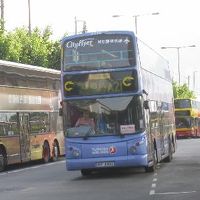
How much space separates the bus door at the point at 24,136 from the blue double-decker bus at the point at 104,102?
25.8 feet

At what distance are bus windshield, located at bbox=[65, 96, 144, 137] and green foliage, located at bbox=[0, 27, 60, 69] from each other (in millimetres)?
20972

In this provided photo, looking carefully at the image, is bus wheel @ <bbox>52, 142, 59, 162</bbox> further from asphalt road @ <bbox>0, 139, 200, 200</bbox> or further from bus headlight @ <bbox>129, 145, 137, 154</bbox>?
bus headlight @ <bbox>129, 145, 137, 154</bbox>

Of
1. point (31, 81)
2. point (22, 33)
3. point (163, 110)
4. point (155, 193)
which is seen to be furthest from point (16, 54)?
point (155, 193)

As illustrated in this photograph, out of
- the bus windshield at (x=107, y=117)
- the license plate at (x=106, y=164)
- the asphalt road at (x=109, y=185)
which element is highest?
the bus windshield at (x=107, y=117)

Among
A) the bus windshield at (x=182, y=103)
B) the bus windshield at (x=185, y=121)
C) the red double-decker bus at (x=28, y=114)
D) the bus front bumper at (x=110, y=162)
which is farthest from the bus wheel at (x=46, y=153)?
the bus windshield at (x=185, y=121)

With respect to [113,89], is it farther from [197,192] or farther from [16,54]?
[16,54]

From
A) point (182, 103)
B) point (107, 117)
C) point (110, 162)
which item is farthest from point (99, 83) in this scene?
point (182, 103)

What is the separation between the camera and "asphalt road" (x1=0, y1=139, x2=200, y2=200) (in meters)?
14.7

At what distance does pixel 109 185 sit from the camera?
17.3 meters

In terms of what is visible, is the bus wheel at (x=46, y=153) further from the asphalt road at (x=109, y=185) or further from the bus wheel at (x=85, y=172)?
the bus wheel at (x=85, y=172)

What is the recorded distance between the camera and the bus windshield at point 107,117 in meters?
19.0

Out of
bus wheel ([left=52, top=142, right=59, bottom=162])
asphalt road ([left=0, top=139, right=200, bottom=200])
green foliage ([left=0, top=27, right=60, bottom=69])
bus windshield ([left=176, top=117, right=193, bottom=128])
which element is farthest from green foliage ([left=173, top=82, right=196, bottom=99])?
asphalt road ([left=0, top=139, right=200, bottom=200])

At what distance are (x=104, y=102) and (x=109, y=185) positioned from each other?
108 inches

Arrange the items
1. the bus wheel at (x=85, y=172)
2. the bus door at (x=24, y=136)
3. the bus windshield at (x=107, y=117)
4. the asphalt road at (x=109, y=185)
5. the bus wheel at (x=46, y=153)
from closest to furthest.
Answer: the asphalt road at (x=109, y=185) → the bus windshield at (x=107, y=117) → the bus wheel at (x=85, y=172) → the bus door at (x=24, y=136) → the bus wheel at (x=46, y=153)
